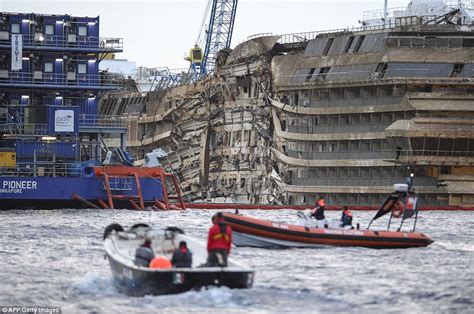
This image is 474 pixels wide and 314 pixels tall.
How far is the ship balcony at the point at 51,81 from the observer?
12056 cm

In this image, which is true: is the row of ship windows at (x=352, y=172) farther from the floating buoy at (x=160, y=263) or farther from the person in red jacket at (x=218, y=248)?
the floating buoy at (x=160, y=263)

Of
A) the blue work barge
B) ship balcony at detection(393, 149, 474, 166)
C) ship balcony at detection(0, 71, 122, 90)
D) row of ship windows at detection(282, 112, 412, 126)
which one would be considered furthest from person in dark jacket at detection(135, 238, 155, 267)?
row of ship windows at detection(282, 112, 412, 126)

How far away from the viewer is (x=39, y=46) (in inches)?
4776

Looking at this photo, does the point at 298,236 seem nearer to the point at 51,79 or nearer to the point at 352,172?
the point at 51,79

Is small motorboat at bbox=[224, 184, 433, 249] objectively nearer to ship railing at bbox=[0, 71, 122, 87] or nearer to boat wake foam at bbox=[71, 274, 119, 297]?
boat wake foam at bbox=[71, 274, 119, 297]

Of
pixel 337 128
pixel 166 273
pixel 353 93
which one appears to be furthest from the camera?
pixel 337 128

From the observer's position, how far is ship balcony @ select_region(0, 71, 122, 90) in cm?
12056

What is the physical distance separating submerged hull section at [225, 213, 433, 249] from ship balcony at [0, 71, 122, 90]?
59.3m

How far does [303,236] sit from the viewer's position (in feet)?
206

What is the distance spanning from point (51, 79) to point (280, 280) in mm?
72185

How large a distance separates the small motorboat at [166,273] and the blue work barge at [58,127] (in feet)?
191

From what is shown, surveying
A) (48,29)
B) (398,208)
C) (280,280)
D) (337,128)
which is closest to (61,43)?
(48,29)

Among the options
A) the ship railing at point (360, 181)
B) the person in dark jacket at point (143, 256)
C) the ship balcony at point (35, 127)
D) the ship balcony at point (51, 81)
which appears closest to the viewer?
the person in dark jacket at point (143, 256)

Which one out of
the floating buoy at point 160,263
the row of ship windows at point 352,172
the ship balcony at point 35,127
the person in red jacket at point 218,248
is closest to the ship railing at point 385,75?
the row of ship windows at point 352,172
